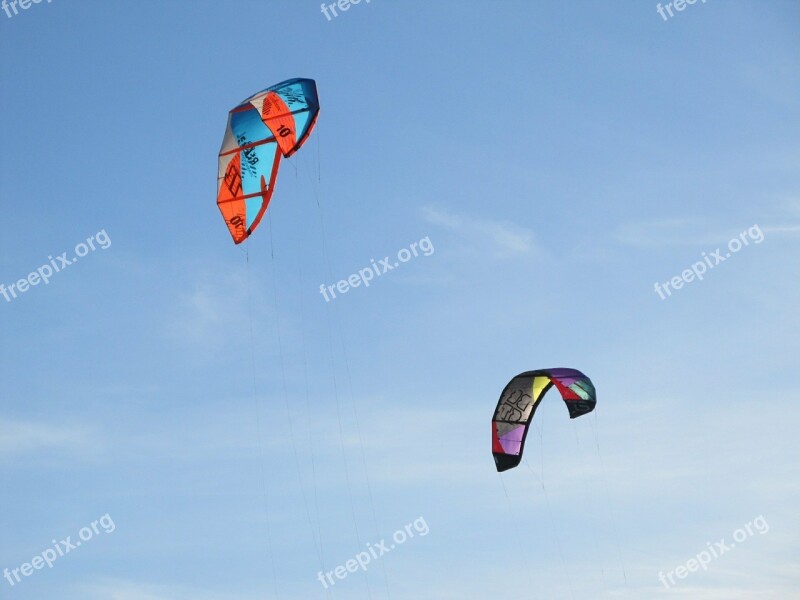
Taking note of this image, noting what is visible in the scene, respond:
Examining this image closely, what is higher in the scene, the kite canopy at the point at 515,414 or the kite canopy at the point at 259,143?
the kite canopy at the point at 259,143

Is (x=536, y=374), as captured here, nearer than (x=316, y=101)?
No

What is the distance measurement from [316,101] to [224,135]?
11.0 feet

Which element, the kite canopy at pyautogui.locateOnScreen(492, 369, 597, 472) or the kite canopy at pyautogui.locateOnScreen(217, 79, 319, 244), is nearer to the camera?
the kite canopy at pyautogui.locateOnScreen(217, 79, 319, 244)

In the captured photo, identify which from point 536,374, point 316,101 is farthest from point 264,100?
point 536,374

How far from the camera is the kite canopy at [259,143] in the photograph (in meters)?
49.8

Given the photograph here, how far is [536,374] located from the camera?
189 feet

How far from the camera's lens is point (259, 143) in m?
50.7

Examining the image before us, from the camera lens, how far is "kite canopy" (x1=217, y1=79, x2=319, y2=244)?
49.8 metres

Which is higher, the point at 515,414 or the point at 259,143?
the point at 259,143

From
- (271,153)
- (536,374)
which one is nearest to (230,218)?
(271,153)

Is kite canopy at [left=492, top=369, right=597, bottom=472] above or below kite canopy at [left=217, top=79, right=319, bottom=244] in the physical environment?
below

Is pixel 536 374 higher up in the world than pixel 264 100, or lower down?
lower down

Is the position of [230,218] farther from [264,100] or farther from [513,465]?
[513,465]

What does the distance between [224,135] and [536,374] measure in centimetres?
1389
